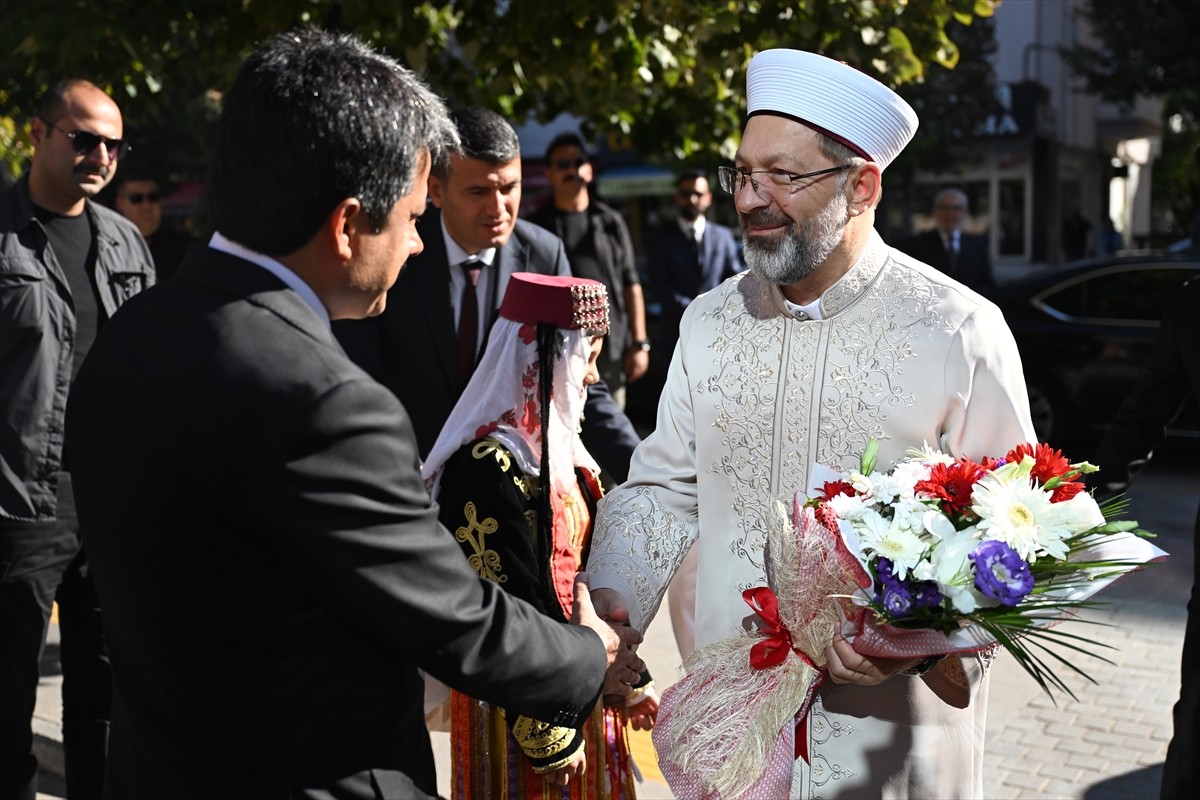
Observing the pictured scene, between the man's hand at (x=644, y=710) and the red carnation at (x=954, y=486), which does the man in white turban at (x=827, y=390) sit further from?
the man's hand at (x=644, y=710)

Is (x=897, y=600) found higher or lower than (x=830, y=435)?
lower

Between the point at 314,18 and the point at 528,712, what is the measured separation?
17.7ft

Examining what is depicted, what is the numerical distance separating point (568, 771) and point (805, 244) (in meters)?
1.40

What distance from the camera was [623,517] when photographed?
2898mm

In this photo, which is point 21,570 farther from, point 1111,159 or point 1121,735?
point 1111,159

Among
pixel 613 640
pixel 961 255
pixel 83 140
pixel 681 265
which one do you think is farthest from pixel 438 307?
pixel 961 255

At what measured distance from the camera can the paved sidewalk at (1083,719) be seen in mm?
4605

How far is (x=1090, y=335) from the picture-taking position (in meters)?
9.70

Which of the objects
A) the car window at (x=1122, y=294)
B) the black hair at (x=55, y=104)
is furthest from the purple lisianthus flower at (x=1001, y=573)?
the car window at (x=1122, y=294)

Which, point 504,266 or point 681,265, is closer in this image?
point 504,266

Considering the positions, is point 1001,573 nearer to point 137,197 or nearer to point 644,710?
point 644,710

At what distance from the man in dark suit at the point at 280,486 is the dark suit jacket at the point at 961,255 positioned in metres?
8.28

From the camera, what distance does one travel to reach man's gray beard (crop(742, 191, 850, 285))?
8.97 feet

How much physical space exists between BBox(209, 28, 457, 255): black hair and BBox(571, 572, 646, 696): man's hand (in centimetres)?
87
